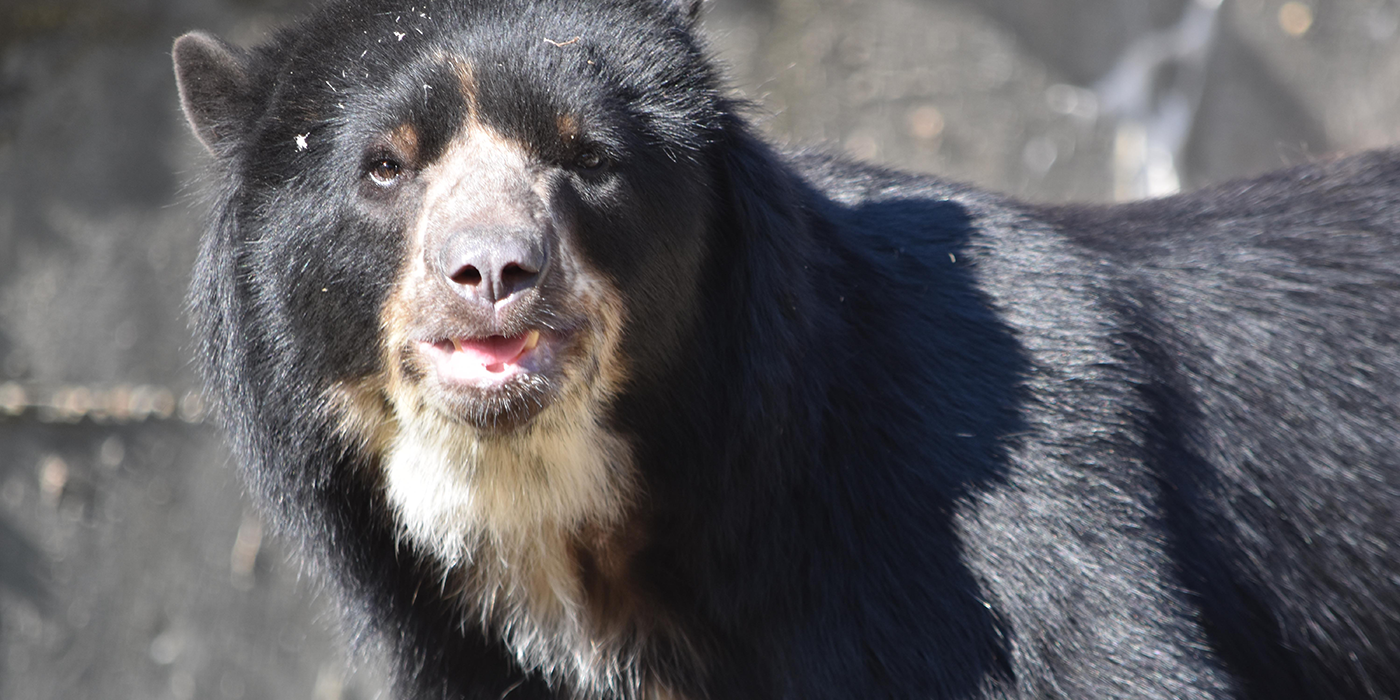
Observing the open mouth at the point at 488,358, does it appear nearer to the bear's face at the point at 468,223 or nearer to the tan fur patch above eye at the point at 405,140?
the bear's face at the point at 468,223

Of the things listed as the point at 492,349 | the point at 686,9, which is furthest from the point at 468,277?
the point at 686,9

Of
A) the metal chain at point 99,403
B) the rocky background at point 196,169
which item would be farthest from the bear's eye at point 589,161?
the metal chain at point 99,403

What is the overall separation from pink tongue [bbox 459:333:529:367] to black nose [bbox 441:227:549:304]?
131mm

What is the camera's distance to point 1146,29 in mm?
6262

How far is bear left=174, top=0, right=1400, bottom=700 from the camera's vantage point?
2.63 m

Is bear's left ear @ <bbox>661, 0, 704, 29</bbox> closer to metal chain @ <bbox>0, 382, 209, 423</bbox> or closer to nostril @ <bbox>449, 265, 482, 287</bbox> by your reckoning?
nostril @ <bbox>449, 265, 482, 287</bbox>

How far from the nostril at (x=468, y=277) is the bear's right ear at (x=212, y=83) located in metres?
0.86

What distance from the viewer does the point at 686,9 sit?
2.92m

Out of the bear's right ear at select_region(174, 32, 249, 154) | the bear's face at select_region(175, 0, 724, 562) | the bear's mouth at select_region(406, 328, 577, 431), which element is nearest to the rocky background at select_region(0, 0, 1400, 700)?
the bear's right ear at select_region(174, 32, 249, 154)

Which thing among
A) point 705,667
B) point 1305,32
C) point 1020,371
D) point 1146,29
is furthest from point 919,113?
point 705,667

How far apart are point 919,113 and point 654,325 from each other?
12.2ft

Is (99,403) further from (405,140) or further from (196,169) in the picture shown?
(405,140)

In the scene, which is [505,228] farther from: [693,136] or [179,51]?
[179,51]

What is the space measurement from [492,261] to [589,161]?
41 centimetres
